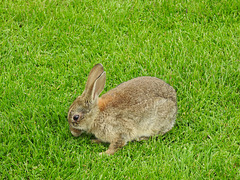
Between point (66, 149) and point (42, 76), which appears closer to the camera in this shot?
point (66, 149)

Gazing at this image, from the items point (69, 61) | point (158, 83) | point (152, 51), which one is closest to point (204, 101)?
point (158, 83)

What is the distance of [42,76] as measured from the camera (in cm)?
552

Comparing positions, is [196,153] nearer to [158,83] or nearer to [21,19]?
[158,83]

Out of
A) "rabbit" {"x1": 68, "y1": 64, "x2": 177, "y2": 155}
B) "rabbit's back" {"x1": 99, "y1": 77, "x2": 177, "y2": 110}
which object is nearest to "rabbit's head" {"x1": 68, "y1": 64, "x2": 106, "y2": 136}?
"rabbit" {"x1": 68, "y1": 64, "x2": 177, "y2": 155}

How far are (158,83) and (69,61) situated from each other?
163cm

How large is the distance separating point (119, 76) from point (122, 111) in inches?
38.8

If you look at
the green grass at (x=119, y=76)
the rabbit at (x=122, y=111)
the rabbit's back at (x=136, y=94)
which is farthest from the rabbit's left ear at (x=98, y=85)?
the green grass at (x=119, y=76)

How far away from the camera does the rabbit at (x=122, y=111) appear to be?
4.59 meters

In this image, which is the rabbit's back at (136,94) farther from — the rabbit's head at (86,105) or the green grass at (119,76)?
the green grass at (119,76)

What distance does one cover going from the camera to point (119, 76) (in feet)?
18.2

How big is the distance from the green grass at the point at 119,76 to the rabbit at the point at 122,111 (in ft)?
0.46

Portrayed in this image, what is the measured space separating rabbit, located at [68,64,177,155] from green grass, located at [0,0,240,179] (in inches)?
5.5

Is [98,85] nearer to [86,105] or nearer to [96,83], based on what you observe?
[96,83]

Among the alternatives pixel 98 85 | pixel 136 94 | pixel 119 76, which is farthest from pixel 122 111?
pixel 119 76
